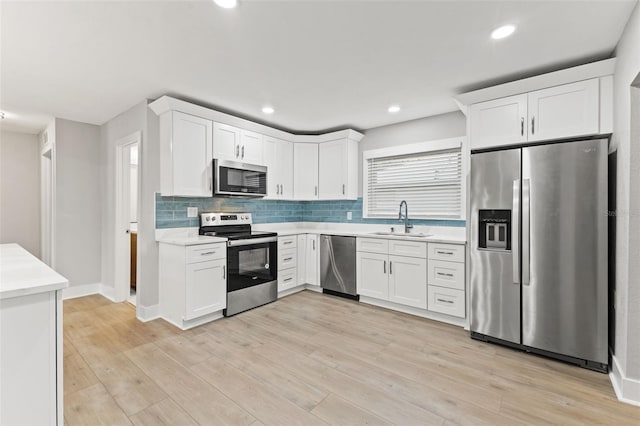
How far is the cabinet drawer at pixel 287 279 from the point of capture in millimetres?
3990

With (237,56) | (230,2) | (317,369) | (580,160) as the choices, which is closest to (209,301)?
(317,369)

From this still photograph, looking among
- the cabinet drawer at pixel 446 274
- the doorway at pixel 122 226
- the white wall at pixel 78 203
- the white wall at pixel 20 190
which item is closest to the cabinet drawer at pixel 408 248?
the cabinet drawer at pixel 446 274

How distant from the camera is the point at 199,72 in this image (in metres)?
2.62

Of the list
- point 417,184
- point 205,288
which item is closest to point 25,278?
point 205,288

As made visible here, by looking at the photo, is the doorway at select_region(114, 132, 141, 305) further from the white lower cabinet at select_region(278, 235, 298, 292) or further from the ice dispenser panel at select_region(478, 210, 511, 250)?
the ice dispenser panel at select_region(478, 210, 511, 250)

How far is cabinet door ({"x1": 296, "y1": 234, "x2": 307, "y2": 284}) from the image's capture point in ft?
14.1

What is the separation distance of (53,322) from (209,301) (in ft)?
6.36

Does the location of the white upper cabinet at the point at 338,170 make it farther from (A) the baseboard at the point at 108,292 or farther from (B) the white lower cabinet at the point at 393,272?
(A) the baseboard at the point at 108,292

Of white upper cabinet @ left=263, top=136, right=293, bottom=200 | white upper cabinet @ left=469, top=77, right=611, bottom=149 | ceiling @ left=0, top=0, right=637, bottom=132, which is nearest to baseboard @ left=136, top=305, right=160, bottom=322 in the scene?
white upper cabinet @ left=263, top=136, right=293, bottom=200

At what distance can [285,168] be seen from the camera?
14.7ft

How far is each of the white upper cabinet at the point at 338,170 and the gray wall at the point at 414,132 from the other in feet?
0.47

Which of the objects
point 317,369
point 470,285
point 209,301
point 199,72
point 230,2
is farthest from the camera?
point 209,301

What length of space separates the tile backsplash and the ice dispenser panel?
800mm

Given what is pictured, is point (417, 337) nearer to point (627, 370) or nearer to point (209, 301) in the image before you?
point (627, 370)
